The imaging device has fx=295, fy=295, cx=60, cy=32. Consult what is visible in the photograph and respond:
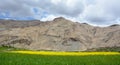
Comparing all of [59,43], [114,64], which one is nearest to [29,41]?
[59,43]

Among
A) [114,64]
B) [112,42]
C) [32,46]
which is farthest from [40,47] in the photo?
[114,64]

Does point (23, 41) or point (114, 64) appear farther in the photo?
point (23, 41)

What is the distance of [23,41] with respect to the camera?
198500 mm

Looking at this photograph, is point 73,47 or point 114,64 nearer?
point 114,64

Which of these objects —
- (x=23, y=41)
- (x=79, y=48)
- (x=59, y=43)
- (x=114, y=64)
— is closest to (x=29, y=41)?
(x=23, y=41)

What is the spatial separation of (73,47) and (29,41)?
29.9 metres

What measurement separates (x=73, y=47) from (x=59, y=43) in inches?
396

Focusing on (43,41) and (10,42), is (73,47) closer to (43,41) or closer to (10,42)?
(43,41)

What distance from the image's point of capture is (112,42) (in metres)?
198

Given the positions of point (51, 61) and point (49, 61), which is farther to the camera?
point (51, 61)

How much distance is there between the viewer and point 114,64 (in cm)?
2678

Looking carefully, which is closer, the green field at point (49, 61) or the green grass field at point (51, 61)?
the green field at point (49, 61)

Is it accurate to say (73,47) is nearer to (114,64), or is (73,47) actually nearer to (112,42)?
(112,42)

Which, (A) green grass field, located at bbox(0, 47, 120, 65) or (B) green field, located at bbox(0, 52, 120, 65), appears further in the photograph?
(A) green grass field, located at bbox(0, 47, 120, 65)
